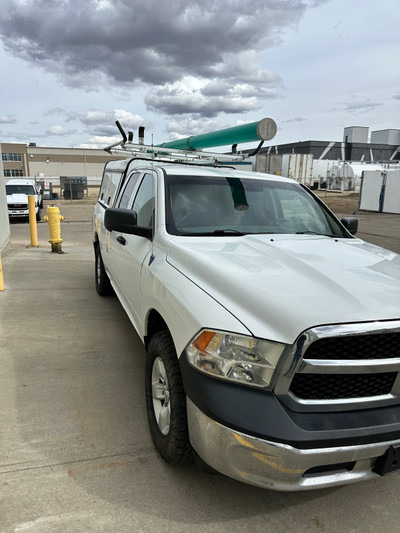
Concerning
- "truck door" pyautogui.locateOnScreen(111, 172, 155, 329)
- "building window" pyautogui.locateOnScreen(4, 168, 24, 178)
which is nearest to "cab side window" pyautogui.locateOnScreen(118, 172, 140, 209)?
"truck door" pyautogui.locateOnScreen(111, 172, 155, 329)

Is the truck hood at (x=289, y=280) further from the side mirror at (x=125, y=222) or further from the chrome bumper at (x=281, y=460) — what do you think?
the chrome bumper at (x=281, y=460)

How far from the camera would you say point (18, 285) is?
638 centimetres

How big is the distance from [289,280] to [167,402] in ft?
3.50

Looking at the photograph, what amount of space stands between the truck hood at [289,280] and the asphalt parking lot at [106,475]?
42.0 inches

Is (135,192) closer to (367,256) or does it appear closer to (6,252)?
(367,256)

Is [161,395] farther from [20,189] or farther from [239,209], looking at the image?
[20,189]

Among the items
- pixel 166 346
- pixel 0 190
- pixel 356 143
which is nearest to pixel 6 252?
pixel 0 190

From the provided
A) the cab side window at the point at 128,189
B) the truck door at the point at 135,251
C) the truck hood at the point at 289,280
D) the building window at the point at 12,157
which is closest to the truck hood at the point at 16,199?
the cab side window at the point at 128,189

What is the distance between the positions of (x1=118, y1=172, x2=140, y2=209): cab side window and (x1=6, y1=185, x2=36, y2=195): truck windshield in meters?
16.2

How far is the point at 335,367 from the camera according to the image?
1.79m

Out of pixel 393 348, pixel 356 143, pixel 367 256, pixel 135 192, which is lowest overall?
pixel 393 348

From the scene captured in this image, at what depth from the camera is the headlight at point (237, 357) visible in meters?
1.81

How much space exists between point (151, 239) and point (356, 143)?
264 feet

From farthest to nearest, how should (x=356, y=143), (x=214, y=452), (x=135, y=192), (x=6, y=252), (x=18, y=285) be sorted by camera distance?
(x=356, y=143)
(x=6, y=252)
(x=18, y=285)
(x=135, y=192)
(x=214, y=452)
